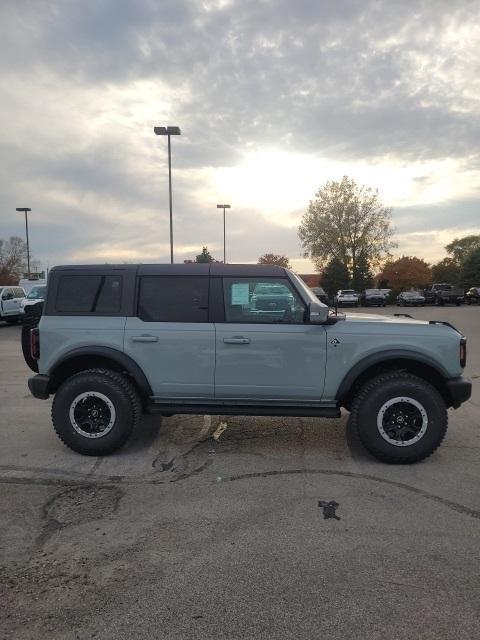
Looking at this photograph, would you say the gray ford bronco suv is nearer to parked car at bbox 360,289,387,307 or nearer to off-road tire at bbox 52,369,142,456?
off-road tire at bbox 52,369,142,456

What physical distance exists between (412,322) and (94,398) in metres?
3.20

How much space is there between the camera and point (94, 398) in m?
4.94

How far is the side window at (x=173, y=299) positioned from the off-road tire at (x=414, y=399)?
5.76ft

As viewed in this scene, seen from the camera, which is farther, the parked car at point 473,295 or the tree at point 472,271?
the tree at point 472,271

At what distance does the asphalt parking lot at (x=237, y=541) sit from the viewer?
251cm

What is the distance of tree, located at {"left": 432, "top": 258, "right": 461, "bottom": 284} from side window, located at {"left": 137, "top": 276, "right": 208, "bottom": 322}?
252 feet

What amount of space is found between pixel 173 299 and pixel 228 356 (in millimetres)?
792

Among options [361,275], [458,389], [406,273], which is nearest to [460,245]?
[406,273]

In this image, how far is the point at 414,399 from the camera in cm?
463

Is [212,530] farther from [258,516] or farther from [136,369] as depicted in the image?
[136,369]

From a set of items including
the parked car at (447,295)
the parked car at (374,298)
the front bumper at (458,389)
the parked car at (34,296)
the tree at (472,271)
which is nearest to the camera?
the front bumper at (458,389)

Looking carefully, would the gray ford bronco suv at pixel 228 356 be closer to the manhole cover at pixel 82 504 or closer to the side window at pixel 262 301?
the side window at pixel 262 301

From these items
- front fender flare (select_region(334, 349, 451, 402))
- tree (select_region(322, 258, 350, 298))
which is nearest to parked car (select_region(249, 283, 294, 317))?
front fender flare (select_region(334, 349, 451, 402))

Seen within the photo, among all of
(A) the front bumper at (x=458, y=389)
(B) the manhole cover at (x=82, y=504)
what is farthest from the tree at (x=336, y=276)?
(B) the manhole cover at (x=82, y=504)
